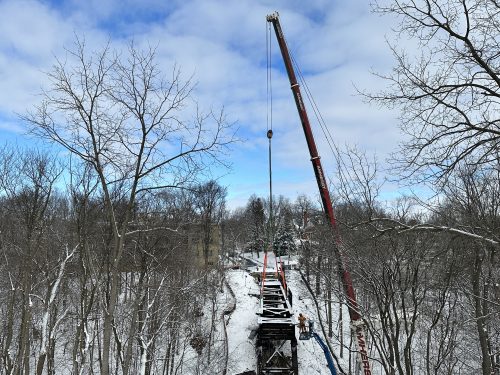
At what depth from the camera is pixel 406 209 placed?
9445mm

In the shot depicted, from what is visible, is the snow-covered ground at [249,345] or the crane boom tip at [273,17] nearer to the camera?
the crane boom tip at [273,17]

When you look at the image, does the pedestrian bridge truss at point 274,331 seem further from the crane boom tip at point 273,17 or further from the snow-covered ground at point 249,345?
the crane boom tip at point 273,17

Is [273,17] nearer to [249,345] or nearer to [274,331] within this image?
[274,331]

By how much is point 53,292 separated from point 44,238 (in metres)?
2.69

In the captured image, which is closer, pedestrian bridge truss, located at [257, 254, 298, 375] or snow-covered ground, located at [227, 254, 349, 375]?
pedestrian bridge truss, located at [257, 254, 298, 375]

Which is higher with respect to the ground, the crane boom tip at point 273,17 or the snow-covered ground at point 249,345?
the crane boom tip at point 273,17

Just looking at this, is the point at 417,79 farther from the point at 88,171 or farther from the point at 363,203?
the point at 88,171

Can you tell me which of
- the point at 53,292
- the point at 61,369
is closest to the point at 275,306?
the point at 53,292

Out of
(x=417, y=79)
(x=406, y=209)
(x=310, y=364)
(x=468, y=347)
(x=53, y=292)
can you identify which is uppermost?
(x=417, y=79)

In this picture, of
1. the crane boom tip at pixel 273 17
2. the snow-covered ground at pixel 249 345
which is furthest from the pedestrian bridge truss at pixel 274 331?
the crane boom tip at pixel 273 17

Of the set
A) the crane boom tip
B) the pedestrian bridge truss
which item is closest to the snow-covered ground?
the pedestrian bridge truss

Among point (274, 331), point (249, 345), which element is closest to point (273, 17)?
point (274, 331)

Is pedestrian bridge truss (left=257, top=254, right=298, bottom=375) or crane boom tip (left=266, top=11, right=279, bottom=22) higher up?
crane boom tip (left=266, top=11, right=279, bottom=22)

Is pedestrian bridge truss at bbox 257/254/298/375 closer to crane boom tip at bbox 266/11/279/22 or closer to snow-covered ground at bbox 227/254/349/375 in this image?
snow-covered ground at bbox 227/254/349/375
